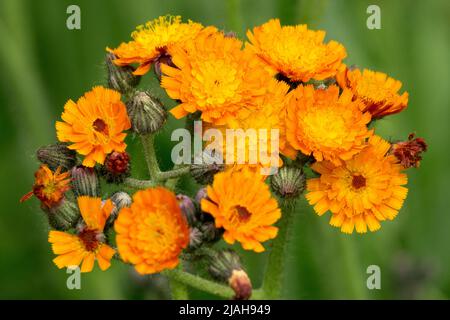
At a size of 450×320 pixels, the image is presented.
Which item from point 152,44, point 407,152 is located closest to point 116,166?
point 152,44

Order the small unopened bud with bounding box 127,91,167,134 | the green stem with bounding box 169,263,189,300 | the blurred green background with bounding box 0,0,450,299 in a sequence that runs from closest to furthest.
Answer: the small unopened bud with bounding box 127,91,167,134
the green stem with bounding box 169,263,189,300
the blurred green background with bounding box 0,0,450,299

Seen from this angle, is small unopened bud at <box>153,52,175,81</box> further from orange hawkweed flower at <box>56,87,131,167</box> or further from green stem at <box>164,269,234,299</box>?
green stem at <box>164,269,234,299</box>

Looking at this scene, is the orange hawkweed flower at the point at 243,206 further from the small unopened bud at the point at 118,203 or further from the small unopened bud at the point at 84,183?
the small unopened bud at the point at 84,183

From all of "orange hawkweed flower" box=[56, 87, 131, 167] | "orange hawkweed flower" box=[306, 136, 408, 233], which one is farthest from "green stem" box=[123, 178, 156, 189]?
"orange hawkweed flower" box=[306, 136, 408, 233]

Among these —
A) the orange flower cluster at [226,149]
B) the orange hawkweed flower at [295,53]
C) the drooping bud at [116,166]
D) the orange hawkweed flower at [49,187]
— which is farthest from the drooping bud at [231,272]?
the orange hawkweed flower at [295,53]

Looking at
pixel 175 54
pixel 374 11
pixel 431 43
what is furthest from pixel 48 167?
pixel 431 43

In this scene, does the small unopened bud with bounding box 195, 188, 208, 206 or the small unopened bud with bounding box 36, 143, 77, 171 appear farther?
the small unopened bud with bounding box 36, 143, 77, 171

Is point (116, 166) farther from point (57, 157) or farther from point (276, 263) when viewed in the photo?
point (276, 263)
